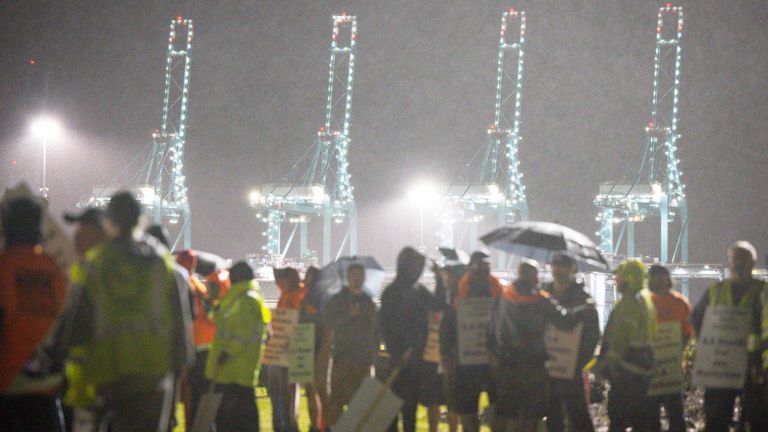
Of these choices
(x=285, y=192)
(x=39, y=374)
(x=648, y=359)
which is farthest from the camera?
(x=285, y=192)

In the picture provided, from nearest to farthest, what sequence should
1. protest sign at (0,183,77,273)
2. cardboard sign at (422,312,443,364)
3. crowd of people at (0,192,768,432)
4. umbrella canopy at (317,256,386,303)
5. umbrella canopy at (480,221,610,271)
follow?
1. crowd of people at (0,192,768,432)
2. protest sign at (0,183,77,273)
3. umbrella canopy at (317,256,386,303)
4. cardboard sign at (422,312,443,364)
5. umbrella canopy at (480,221,610,271)

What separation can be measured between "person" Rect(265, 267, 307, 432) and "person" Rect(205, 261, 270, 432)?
1369 mm

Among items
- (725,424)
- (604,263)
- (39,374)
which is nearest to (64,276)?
(39,374)

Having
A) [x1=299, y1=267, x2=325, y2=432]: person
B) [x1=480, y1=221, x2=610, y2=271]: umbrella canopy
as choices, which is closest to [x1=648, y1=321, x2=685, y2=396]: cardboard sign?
[x1=480, y1=221, x2=610, y2=271]: umbrella canopy

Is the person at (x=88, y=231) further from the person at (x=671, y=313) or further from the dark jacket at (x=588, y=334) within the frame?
the person at (x=671, y=313)

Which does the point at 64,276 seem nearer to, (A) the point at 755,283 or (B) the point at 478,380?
(B) the point at 478,380

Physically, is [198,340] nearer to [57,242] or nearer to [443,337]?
[443,337]

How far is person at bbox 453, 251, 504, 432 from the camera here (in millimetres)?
8211

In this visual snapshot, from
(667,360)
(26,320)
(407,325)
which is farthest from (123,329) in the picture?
(667,360)

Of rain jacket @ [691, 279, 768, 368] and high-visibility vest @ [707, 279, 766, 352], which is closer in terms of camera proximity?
rain jacket @ [691, 279, 768, 368]

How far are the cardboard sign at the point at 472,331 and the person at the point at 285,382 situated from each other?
173 cm

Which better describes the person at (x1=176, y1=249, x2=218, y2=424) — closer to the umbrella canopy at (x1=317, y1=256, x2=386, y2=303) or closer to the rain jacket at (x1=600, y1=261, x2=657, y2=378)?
the umbrella canopy at (x1=317, y1=256, x2=386, y2=303)

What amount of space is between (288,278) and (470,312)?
2.08 meters

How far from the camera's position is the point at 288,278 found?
9.70 m
